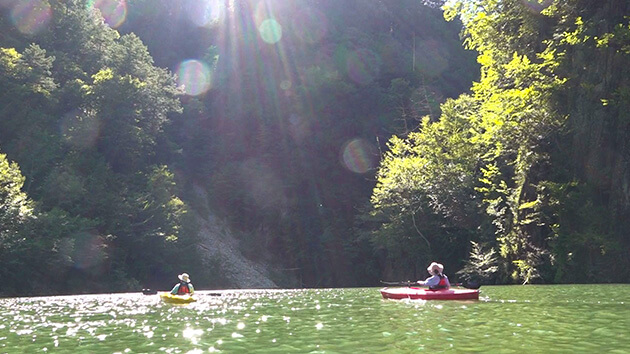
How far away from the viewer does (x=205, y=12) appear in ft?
208

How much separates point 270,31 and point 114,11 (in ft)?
55.7

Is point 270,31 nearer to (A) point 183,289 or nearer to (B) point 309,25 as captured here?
(B) point 309,25

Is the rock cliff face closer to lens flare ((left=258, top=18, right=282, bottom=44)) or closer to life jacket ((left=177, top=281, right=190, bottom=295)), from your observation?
lens flare ((left=258, top=18, right=282, bottom=44))

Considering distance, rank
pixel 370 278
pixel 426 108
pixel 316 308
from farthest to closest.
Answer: pixel 426 108, pixel 370 278, pixel 316 308

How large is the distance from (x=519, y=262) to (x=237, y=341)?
819 inches

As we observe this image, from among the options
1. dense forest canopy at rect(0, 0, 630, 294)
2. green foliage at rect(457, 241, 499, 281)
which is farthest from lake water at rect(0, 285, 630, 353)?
green foliage at rect(457, 241, 499, 281)

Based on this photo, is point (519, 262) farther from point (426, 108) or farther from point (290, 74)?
point (290, 74)

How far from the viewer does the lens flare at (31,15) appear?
141 ft

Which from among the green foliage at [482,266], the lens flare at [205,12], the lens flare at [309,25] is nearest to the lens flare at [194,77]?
the lens flare at [205,12]

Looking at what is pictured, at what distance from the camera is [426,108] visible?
167 feet

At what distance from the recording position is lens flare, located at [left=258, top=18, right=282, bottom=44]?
5753cm

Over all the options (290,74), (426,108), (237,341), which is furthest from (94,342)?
(290,74)

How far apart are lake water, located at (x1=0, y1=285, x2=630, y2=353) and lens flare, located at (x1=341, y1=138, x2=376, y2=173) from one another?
37.5 metres

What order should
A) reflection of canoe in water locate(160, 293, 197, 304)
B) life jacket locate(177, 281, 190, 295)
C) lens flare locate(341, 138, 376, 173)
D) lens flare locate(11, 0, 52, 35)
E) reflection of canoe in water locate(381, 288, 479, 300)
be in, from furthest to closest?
lens flare locate(341, 138, 376, 173) → lens flare locate(11, 0, 52, 35) → life jacket locate(177, 281, 190, 295) → reflection of canoe in water locate(160, 293, 197, 304) → reflection of canoe in water locate(381, 288, 479, 300)
